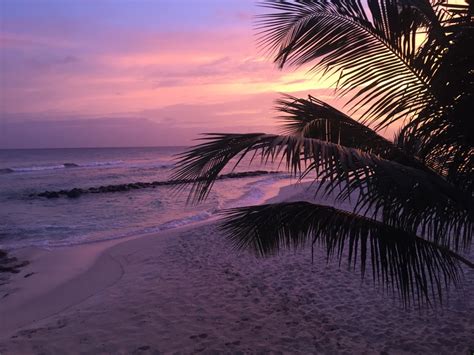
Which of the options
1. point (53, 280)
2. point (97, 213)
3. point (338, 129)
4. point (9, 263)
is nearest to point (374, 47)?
point (338, 129)

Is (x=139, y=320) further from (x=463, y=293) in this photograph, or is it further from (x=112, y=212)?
(x=112, y=212)

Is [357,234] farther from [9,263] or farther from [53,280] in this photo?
[9,263]

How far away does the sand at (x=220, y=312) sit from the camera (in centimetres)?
552

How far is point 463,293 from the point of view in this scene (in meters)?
6.88

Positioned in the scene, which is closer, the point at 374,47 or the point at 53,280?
the point at 374,47

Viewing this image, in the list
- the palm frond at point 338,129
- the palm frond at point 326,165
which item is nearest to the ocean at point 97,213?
the palm frond at point 338,129

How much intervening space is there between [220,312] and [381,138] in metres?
3.95

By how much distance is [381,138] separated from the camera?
3.81 meters

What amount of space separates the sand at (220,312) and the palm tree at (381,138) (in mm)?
2119

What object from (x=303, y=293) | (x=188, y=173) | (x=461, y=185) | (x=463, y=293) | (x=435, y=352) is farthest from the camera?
(x=303, y=293)

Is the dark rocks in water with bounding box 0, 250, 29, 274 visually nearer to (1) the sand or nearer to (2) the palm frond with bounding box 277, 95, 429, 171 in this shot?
(1) the sand

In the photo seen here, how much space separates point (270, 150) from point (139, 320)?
4.82 m

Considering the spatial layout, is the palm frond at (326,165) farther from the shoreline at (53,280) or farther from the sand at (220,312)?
the shoreline at (53,280)

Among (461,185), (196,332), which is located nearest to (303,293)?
(196,332)
